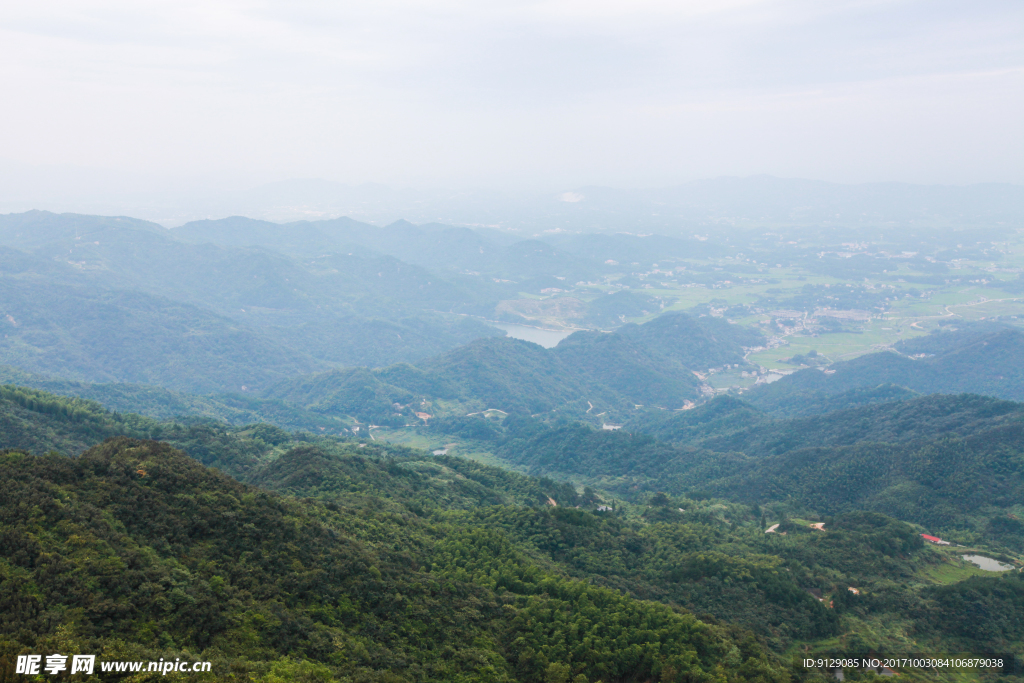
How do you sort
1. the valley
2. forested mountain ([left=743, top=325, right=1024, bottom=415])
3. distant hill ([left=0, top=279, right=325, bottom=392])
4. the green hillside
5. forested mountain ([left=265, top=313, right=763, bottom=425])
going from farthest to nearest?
distant hill ([left=0, top=279, right=325, bottom=392]), forested mountain ([left=265, top=313, right=763, bottom=425]), forested mountain ([left=743, top=325, right=1024, bottom=415]), the valley, the green hillside

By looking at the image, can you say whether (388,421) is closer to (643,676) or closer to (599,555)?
(599,555)

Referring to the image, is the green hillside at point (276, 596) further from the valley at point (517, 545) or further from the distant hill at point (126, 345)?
the distant hill at point (126, 345)

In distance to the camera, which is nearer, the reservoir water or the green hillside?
the green hillside

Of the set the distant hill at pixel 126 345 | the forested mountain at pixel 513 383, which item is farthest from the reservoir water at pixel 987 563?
the distant hill at pixel 126 345

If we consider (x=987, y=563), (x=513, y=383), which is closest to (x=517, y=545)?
(x=987, y=563)

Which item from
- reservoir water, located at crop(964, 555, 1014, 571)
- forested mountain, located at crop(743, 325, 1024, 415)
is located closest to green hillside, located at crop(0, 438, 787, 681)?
reservoir water, located at crop(964, 555, 1014, 571)

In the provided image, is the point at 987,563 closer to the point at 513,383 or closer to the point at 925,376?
the point at 513,383

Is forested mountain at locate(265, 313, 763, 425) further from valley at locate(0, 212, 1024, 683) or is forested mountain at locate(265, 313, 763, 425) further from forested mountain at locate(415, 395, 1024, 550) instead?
valley at locate(0, 212, 1024, 683)
